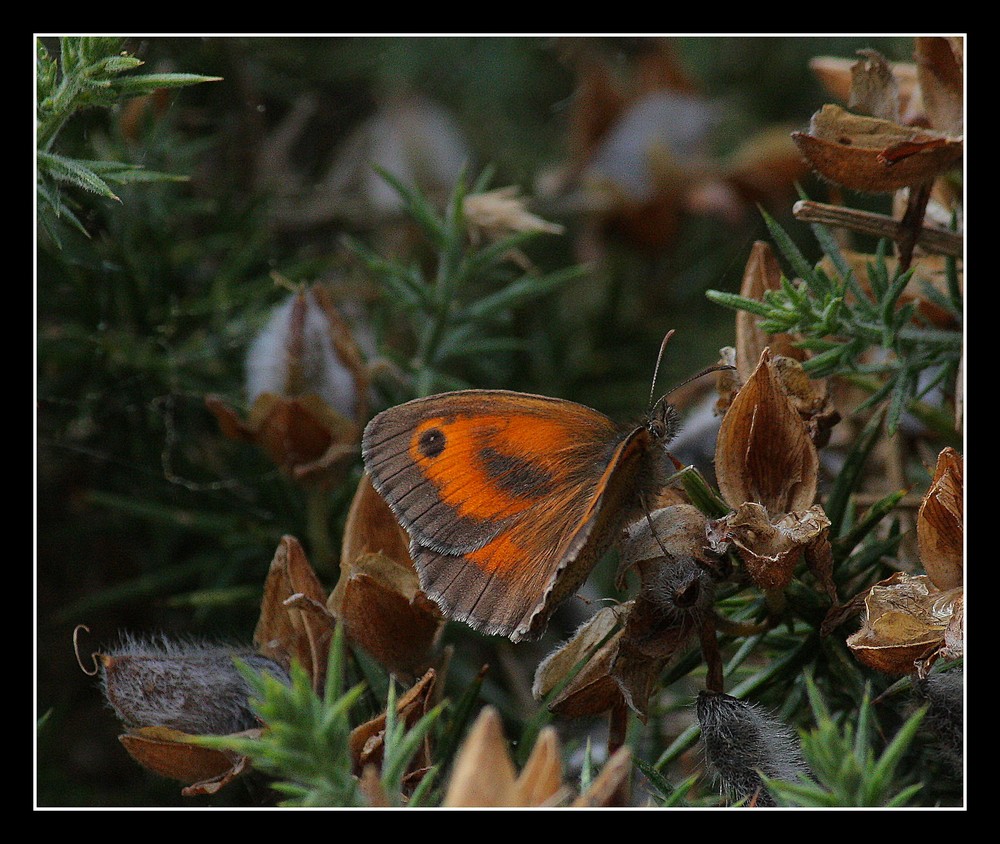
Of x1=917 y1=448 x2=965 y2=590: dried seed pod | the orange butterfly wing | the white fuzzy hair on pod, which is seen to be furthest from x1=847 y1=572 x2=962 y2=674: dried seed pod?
the white fuzzy hair on pod

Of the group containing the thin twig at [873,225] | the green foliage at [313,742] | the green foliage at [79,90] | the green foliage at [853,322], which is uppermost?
the green foliage at [79,90]

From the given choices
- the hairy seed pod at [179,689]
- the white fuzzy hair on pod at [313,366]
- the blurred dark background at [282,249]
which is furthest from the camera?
the blurred dark background at [282,249]

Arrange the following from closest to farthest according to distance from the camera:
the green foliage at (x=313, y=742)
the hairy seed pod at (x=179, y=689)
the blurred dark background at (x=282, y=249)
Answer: the green foliage at (x=313, y=742) < the hairy seed pod at (x=179, y=689) < the blurred dark background at (x=282, y=249)

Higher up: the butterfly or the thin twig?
the thin twig

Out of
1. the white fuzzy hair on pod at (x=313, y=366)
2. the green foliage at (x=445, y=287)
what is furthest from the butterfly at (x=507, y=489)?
the green foliage at (x=445, y=287)

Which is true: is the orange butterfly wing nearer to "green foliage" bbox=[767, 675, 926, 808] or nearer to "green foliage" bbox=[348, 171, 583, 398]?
"green foliage" bbox=[767, 675, 926, 808]

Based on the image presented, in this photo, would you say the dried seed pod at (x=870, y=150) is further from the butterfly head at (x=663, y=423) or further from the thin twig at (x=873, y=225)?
the butterfly head at (x=663, y=423)
